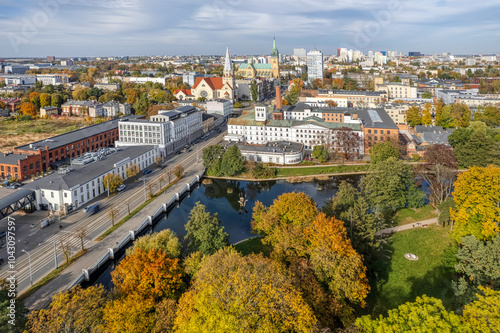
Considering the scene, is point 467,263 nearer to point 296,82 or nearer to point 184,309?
point 184,309

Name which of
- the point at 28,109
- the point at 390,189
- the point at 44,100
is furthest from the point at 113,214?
the point at 44,100

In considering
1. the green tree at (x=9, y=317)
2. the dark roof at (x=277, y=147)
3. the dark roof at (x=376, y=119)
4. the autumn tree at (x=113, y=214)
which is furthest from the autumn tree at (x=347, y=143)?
the green tree at (x=9, y=317)

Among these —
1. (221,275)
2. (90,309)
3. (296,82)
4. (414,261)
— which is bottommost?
(414,261)

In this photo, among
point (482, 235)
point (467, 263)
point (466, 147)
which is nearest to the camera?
point (467, 263)

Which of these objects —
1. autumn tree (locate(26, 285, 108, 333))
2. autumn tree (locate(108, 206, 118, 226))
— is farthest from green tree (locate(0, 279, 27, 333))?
autumn tree (locate(108, 206, 118, 226))

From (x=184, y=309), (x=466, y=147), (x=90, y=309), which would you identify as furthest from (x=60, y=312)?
(x=466, y=147)

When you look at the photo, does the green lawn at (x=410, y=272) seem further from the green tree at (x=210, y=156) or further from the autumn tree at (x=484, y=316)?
the green tree at (x=210, y=156)
